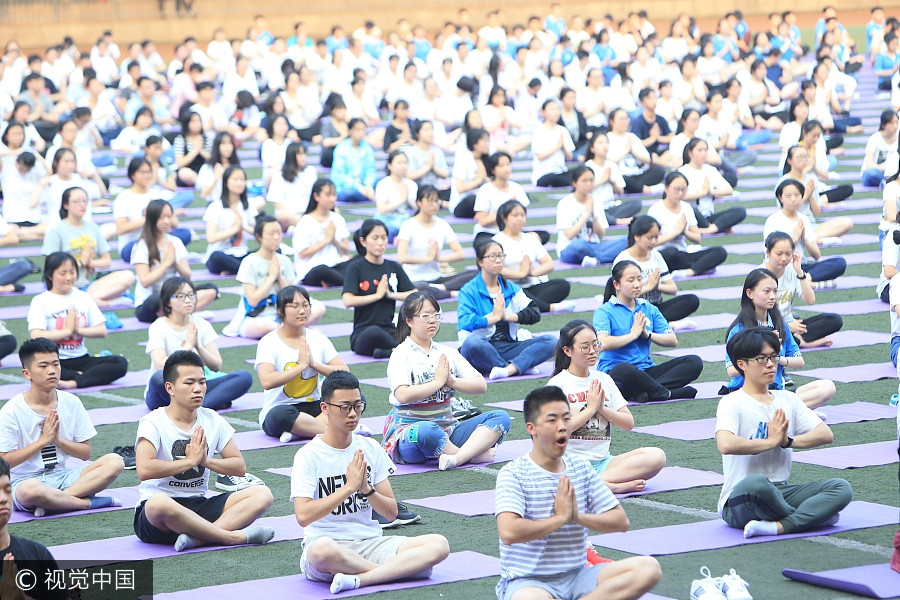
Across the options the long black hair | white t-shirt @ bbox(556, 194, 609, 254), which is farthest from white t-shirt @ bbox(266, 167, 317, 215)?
the long black hair

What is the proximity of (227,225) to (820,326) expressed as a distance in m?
6.58

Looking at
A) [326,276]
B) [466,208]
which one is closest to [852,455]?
[326,276]

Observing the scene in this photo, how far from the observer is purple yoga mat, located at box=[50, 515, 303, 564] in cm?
711

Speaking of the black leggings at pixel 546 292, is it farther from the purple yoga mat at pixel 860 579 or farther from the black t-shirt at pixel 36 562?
the black t-shirt at pixel 36 562

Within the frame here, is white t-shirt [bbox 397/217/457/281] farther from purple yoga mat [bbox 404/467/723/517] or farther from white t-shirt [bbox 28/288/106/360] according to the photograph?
purple yoga mat [bbox 404/467/723/517]

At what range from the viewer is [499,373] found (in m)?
11.0

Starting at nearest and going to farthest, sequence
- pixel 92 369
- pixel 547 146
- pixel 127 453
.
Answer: pixel 127 453 < pixel 92 369 < pixel 547 146

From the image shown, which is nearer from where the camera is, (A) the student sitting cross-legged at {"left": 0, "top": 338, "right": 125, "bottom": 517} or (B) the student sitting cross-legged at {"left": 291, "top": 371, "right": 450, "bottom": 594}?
(B) the student sitting cross-legged at {"left": 291, "top": 371, "right": 450, "bottom": 594}

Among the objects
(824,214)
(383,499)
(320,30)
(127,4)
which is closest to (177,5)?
(127,4)

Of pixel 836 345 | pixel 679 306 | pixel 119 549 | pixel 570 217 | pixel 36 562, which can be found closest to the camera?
pixel 36 562

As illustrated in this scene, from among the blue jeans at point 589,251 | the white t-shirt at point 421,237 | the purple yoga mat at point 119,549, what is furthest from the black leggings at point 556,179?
the purple yoga mat at point 119,549

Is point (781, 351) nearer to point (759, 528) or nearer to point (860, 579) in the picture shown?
point (759, 528)

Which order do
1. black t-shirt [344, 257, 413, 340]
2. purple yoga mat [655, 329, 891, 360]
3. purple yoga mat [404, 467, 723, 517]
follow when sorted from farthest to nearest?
black t-shirt [344, 257, 413, 340] < purple yoga mat [655, 329, 891, 360] < purple yoga mat [404, 467, 723, 517]

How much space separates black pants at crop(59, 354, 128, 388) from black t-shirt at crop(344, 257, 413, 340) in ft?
6.23
